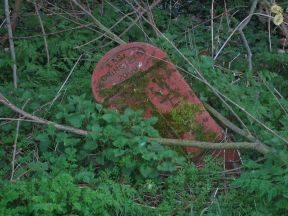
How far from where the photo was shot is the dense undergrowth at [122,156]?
4.28m

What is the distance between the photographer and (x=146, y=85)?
536 cm

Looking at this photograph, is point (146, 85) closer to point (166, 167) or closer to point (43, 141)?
point (166, 167)

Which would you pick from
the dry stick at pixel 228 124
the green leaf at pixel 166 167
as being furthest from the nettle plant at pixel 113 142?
the dry stick at pixel 228 124

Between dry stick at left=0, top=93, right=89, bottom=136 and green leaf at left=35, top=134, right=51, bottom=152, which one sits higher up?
dry stick at left=0, top=93, right=89, bottom=136

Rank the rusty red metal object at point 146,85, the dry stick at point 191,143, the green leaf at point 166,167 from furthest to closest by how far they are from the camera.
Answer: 1. the rusty red metal object at point 146,85
2. the dry stick at point 191,143
3. the green leaf at point 166,167

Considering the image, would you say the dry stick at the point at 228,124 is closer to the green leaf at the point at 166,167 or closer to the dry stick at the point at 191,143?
the dry stick at the point at 191,143

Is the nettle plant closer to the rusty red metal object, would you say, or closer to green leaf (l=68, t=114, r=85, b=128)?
green leaf (l=68, t=114, r=85, b=128)

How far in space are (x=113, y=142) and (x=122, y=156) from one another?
0.13 meters

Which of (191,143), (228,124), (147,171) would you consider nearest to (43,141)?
(147,171)

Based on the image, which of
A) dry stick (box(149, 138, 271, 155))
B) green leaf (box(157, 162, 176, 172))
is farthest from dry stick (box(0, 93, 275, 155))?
green leaf (box(157, 162, 176, 172))

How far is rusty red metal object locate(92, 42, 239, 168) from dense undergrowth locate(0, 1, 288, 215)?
0.17 m

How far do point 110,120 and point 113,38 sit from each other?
1.55 meters

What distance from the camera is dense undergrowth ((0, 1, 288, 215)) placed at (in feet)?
14.0

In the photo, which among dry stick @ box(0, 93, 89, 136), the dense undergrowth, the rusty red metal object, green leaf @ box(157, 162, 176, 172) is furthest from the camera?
the rusty red metal object
